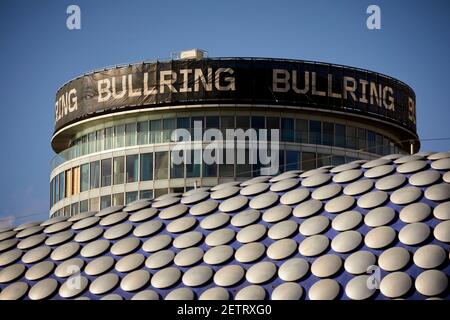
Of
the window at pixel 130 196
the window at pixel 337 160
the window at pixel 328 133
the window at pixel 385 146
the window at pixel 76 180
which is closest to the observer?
the window at pixel 130 196

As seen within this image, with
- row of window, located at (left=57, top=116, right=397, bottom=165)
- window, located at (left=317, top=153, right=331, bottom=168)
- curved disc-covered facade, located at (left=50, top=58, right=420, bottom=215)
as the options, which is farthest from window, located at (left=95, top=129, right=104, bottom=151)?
window, located at (left=317, top=153, right=331, bottom=168)

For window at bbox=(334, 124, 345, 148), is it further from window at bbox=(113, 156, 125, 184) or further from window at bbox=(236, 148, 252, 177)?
window at bbox=(113, 156, 125, 184)

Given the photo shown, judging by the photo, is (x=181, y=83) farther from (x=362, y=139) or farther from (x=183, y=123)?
(x=362, y=139)

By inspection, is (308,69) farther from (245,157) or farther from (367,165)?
(367,165)

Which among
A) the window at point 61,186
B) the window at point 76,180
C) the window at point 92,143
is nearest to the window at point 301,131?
the window at point 92,143

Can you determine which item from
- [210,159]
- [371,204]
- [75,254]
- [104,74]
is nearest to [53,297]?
[75,254]

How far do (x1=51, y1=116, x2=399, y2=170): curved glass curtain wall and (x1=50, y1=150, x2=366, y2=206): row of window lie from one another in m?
1.39

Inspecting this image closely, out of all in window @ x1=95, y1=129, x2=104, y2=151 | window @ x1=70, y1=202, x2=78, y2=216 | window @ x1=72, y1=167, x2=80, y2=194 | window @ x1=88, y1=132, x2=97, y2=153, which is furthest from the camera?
window @ x1=72, y1=167, x2=80, y2=194

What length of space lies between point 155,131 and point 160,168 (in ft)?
12.3

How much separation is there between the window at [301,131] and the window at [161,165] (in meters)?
12.6

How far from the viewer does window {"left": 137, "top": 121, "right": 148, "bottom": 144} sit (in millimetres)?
97312

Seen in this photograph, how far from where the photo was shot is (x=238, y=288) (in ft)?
170

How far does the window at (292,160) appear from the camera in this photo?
3752 inches

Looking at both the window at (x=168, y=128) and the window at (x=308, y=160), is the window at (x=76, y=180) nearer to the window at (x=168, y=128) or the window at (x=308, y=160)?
the window at (x=168, y=128)
